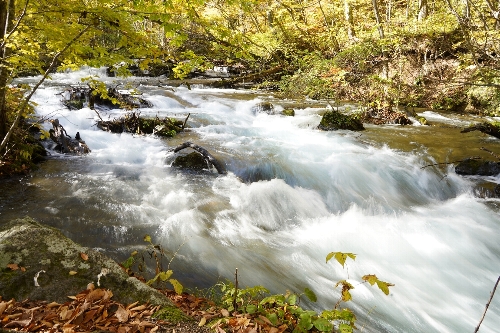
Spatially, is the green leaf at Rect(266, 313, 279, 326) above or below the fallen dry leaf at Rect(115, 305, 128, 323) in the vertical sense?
below

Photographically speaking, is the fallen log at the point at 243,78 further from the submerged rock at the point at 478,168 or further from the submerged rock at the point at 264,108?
the submerged rock at the point at 478,168

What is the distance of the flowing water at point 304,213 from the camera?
14.5 feet

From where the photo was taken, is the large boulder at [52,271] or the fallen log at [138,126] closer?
the large boulder at [52,271]

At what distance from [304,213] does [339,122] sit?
578 centimetres

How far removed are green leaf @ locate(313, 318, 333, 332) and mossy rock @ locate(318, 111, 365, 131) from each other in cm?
942

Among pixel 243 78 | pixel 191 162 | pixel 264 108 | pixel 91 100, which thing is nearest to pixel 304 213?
pixel 191 162

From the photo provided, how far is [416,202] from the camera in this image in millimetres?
7316

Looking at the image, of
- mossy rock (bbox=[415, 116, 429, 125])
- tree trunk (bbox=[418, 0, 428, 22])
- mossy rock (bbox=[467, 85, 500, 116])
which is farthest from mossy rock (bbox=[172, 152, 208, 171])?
tree trunk (bbox=[418, 0, 428, 22])

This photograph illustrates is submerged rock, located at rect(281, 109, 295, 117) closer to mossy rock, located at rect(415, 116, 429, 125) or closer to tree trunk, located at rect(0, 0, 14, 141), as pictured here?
mossy rock, located at rect(415, 116, 429, 125)

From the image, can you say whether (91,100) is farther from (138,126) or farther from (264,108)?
(264,108)

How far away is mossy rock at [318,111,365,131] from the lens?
11.1 metres

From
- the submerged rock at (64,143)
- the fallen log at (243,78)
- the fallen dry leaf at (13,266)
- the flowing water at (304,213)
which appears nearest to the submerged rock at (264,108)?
the flowing water at (304,213)

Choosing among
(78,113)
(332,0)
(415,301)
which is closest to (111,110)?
(78,113)

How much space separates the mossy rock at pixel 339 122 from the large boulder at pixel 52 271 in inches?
384
